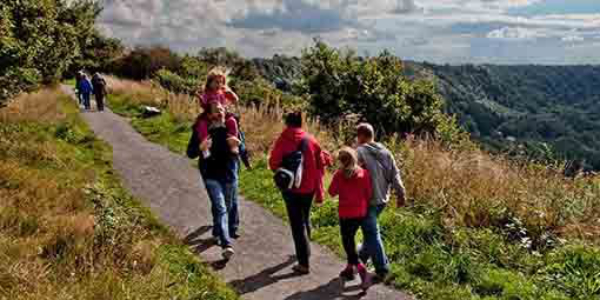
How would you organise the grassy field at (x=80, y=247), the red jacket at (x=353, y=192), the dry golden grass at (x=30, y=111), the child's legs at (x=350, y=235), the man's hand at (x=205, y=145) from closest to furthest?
the grassy field at (x=80, y=247) → the red jacket at (x=353, y=192) → the child's legs at (x=350, y=235) → the man's hand at (x=205, y=145) → the dry golden grass at (x=30, y=111)

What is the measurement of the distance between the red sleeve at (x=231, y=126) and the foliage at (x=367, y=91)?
17424mm

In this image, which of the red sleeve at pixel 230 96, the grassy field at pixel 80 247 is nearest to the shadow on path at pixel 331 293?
the grassy field at pixel 80 247

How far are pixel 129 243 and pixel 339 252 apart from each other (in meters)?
2.67

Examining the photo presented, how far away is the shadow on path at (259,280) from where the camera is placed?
17.9 feet

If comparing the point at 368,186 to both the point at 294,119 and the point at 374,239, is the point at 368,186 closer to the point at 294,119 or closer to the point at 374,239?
the point at 374,239

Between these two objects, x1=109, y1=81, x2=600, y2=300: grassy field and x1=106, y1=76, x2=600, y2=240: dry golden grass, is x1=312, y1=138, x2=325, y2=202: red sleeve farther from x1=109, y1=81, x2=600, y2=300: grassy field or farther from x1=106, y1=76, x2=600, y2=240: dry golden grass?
x1=106, y1=76, x2=600, y2=240: dry golden grass

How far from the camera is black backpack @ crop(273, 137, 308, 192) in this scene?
556 cm

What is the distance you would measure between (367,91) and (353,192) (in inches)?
756

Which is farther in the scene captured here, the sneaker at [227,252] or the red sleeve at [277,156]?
the sneaker at [227,252]

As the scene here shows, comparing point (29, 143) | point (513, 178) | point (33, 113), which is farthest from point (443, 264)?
point (33, 113)

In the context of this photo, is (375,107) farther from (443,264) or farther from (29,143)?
(443,264)

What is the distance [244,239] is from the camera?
701 centimetres

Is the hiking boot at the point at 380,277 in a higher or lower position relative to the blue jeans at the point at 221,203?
lower

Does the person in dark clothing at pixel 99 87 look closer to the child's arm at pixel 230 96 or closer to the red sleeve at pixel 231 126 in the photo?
the child's arm at pixel 230 96
